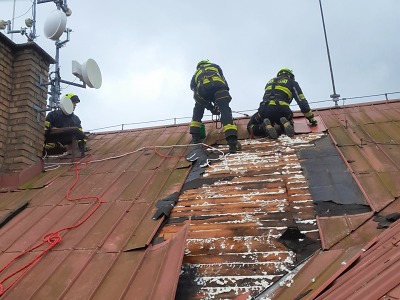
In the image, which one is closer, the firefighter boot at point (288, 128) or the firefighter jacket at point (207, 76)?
the firefighter boot at point (288, 128)

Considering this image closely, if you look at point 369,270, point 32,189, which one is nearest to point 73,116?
point 32,189

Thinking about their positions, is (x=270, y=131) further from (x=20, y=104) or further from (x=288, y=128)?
(x=20, y=104)

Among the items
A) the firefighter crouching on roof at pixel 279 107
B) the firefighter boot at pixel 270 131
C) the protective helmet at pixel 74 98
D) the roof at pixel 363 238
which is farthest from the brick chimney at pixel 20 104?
the roof at pixel 363 238

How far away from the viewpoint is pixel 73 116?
8.21 meters

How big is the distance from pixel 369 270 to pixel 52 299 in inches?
99.1

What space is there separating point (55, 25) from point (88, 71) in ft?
3.43

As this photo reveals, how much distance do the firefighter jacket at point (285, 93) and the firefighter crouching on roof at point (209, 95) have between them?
0.82m

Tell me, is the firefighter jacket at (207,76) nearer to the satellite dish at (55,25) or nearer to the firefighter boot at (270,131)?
the firefighter boot at (270,131)

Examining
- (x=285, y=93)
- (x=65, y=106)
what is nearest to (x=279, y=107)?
(x=285, y=93)

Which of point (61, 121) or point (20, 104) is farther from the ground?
point (20, 104)

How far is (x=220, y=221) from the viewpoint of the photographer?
14.3ft

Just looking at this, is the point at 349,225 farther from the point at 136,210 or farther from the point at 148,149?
the point at 148,149

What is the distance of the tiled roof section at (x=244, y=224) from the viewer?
11.4ft

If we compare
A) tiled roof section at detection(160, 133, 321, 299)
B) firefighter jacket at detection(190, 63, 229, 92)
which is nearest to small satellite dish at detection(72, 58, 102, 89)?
firefighter jacket at detection(190, 63, 229, 92)
